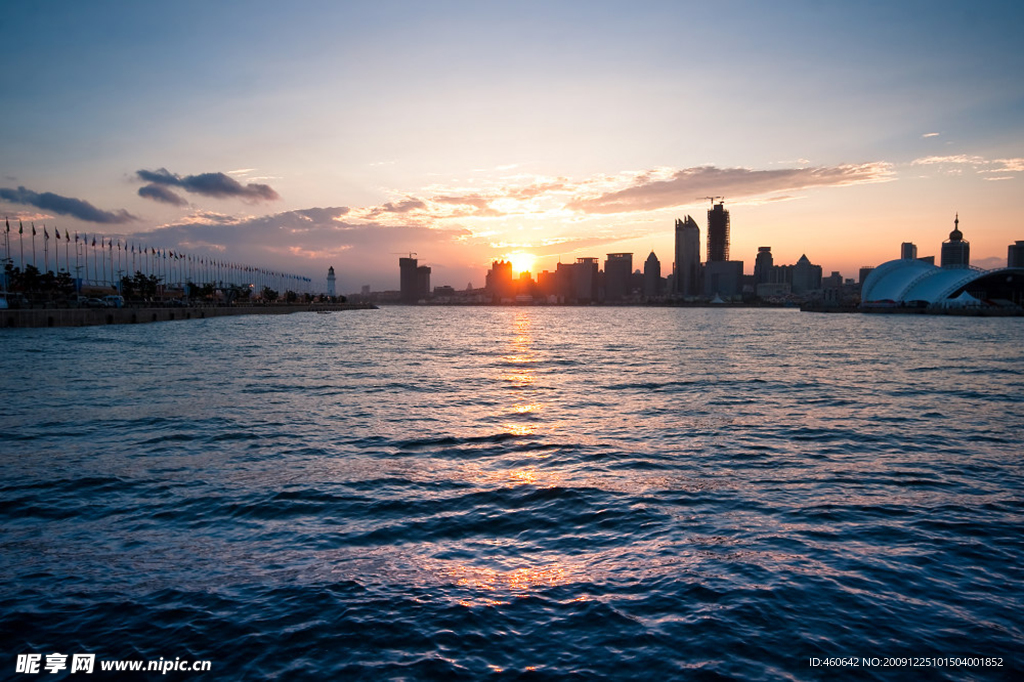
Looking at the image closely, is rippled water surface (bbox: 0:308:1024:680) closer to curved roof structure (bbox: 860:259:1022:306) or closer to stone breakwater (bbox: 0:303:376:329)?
stone breakwater (bbox: 0:303:376:329)

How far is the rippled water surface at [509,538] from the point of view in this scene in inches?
288

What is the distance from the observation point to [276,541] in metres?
10.4

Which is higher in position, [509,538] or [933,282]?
[933,282]

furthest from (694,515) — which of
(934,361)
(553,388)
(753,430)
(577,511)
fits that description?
A: (934,361)

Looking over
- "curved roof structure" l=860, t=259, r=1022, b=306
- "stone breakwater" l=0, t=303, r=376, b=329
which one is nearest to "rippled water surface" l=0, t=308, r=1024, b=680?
"stone breakwater" l=0, t=303, r=376, b=329

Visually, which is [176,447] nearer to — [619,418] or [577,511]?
[577,511]

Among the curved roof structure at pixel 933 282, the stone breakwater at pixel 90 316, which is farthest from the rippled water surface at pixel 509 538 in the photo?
the curved roof structure at pixel 933 282

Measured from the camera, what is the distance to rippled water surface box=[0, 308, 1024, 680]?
7316 mm

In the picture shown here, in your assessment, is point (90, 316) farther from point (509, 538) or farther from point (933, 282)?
point (933, 282)

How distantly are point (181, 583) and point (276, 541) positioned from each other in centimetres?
180

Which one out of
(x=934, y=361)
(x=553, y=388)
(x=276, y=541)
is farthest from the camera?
(x=934, y=361)

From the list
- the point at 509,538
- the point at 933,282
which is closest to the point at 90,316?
the point at 509,538

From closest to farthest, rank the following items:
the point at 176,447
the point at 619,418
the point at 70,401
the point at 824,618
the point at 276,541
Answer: the point at 824,618 < the point at 276,541 < the point at 176,447 < the point at 619,418 < the point at 70,401

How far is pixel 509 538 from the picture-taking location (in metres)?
10.8
